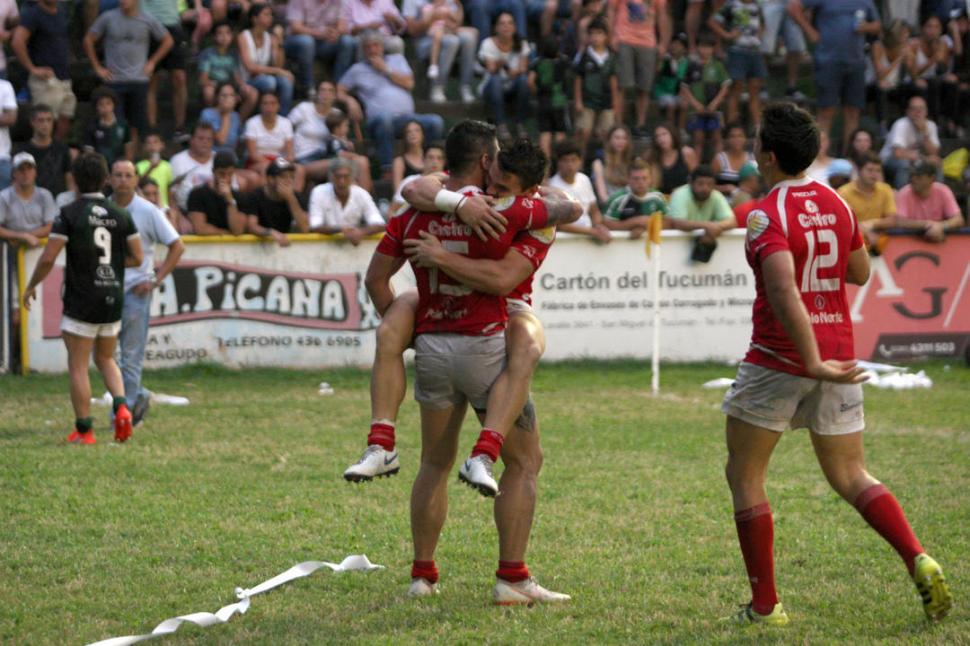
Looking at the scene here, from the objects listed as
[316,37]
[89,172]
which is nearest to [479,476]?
[89,172]

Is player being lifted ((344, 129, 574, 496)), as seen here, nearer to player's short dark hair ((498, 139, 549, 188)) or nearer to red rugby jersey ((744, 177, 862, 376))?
player's short dark hair ((498, 139, 549, 188))

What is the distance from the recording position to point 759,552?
595 cm

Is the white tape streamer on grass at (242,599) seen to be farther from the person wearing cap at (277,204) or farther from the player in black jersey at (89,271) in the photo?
the person wearing cap at (277,204)

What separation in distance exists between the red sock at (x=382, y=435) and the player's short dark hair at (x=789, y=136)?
1.95m

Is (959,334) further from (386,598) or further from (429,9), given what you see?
(386,598)

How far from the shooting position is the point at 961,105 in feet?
67.8

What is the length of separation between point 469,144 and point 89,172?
516cm

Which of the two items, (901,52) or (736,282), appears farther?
(901,52)

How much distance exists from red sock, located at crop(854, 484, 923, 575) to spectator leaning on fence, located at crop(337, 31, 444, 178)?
41.0 ft

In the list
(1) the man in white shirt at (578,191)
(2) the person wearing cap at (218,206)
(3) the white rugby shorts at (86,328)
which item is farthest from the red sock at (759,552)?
(2) the person wearing cap at (218,206)

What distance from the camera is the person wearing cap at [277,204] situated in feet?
50.8

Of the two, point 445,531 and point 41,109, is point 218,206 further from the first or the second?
point 445,531

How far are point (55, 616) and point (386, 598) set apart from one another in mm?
1428

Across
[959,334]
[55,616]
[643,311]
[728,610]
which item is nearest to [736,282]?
[643,311]
